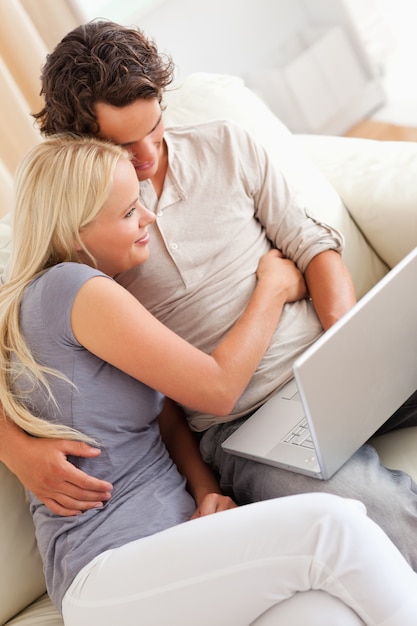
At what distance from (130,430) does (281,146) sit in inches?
31.7

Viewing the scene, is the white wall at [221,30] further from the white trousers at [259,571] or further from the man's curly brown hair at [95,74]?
the white trousers at [259,571]

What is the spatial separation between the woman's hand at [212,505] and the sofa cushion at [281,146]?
0.64 meters

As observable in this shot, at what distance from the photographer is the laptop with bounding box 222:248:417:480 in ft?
3.57

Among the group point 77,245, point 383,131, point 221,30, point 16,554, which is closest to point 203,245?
point 77,245

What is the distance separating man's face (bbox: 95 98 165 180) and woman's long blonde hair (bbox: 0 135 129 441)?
2.3 inches

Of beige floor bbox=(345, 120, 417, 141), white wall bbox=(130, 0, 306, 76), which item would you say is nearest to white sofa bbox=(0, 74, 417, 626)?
white wall bbox=(130, 0, 306, 76)

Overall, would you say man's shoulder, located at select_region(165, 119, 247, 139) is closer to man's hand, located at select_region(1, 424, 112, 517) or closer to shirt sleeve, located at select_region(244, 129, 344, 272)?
shirt sleeve, located at select_region(244, 129, 344, 272)

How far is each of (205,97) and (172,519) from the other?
1.00m

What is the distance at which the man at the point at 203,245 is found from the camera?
1297 mm

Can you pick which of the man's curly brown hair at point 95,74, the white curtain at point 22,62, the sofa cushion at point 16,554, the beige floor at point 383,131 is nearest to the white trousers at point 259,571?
the sofa cushion at point 16,554

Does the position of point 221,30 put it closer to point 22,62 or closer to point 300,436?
point 22,62

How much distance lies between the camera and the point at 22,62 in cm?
216

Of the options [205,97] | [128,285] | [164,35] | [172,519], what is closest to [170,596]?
[172,519]

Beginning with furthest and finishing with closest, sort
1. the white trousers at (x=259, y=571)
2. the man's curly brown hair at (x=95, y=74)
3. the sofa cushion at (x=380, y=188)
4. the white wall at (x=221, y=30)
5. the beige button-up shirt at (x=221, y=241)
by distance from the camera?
the white wall at (x=221, y=30) < the sofa cushion at (x=380, y=188) < the beige button-up shirt at (x=221, y=241) < the man's curly brown hair at (x=95, y=74) < the white trousers at (x=259, y=571)
